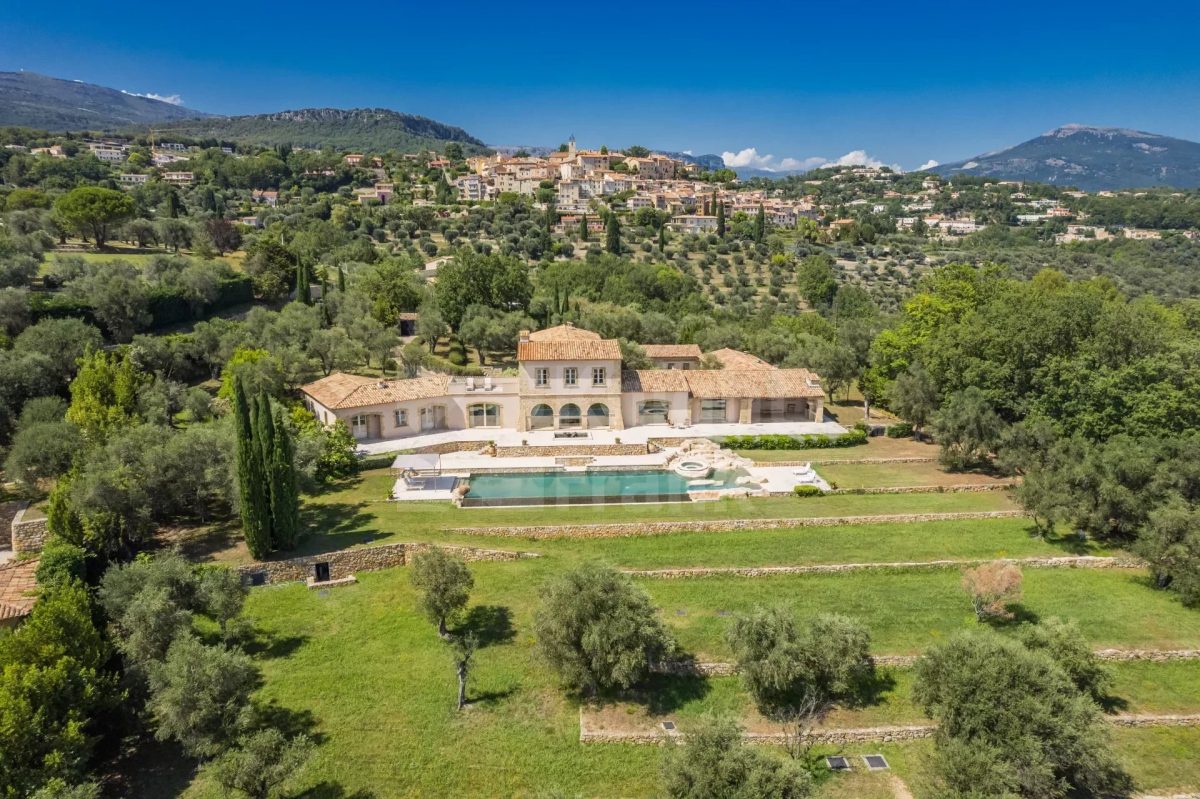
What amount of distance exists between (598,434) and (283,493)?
17173mm

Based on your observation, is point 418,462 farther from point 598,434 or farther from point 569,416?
point 598,434

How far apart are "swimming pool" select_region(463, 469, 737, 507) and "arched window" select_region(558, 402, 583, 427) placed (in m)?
6.25

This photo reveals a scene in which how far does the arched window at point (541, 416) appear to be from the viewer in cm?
3703

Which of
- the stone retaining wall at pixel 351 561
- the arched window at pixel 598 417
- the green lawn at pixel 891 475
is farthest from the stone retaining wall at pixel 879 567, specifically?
the arched window at pixel 598 417

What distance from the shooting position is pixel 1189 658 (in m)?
18.6

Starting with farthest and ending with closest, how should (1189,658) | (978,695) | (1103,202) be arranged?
(1103,202) → (1189,658) → (978,695)

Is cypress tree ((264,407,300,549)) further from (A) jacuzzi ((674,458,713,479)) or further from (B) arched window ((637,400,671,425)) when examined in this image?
(B) arched window ((637,400,671,425))

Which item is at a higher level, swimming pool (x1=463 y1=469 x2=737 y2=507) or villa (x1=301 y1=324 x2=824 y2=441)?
villa (x1=301 y1=324 x2=824 y2=441)

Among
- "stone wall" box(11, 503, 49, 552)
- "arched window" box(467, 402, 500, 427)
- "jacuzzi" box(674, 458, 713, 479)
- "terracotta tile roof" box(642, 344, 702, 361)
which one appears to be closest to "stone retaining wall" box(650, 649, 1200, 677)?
"jacuzzi" box(674, 458, 713, 479)

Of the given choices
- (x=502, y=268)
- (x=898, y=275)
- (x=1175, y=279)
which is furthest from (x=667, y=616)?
(x=1175, y=279)

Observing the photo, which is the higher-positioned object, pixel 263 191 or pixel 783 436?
pixel 263 191

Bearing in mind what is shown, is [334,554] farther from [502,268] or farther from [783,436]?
[502,268]

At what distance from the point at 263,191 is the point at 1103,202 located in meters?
198

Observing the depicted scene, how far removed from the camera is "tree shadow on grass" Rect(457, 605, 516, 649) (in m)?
19.2
